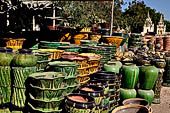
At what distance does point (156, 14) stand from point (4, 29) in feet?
163

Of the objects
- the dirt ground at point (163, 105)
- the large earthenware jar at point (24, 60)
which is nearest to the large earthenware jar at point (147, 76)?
the dirt ground at point (163, 105)

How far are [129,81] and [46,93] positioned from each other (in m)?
2.50

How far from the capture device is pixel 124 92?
5117mm

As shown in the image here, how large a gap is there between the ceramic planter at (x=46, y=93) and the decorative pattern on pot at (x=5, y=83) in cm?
51

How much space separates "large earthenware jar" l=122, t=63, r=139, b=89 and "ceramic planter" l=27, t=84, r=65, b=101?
2.18m

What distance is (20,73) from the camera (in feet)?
11.4

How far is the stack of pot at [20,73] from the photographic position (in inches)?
137

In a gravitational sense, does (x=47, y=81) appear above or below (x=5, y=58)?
below

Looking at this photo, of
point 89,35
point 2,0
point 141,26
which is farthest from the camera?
point 141,26

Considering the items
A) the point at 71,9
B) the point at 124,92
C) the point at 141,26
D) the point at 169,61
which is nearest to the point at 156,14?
the point at 141,26

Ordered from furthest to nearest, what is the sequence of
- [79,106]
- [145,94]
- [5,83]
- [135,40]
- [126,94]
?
1. [135,40]
2. [145,94]
3. [126,94]
4. [5,83]
5. [79,106]

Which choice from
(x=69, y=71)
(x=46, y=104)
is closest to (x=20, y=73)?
(x=46, y=104)

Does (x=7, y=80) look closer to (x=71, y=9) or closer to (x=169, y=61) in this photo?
(x=169, y=61)

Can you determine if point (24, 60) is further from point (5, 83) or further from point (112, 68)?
point (112, 68)
